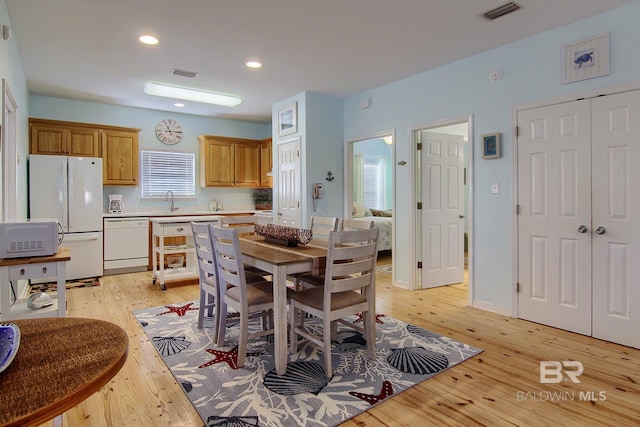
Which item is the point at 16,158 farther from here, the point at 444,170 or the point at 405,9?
the point at 444,170

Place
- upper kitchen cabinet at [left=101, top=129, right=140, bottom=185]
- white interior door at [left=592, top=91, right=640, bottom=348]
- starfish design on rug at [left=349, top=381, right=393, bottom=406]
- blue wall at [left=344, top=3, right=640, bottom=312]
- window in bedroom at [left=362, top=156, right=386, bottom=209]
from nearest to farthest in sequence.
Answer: starfish design on rug at [left=349, top=381, right=393, bottom=406], white interior door at [left=592, top=91, right=640, bottom=348], blue wall at [left=344, top=3, right=640, bottom=312], upper kitchen cabinet at [left=101, top=129, right=140, bottom=185], window in bedroom at [left=362, top=156, right=386, bottom=209]

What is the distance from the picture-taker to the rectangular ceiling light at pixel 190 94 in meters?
4.93

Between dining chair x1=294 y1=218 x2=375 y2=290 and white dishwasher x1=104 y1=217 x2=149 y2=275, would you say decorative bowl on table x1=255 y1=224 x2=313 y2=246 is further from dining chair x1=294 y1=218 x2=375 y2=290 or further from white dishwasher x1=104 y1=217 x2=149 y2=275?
white dishwasher x1=104 y1=217 x2=149 y2=275

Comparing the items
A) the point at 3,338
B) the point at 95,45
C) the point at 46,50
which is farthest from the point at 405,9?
the point at 46,50

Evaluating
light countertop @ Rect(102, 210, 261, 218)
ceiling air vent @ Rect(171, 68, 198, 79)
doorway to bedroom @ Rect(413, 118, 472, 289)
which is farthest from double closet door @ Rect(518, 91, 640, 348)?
light countertop @ Rect(102, 210, 261, 218)

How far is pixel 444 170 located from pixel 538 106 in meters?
1.52

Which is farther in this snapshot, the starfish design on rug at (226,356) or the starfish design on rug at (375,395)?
the starfish design on rug at (226,356)

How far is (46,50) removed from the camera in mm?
3707

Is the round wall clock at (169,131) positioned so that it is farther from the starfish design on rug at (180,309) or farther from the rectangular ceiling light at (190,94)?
the starfish design on rug at (180,309)

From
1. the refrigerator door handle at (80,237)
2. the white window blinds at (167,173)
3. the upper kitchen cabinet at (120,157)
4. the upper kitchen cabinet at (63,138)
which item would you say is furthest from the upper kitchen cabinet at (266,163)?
the refrigerator door handle at (80,237)

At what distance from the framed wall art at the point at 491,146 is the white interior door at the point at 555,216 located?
0.66ft

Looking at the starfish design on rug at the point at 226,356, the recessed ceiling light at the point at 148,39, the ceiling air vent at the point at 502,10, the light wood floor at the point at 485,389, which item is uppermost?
the recessed ceiling light at the point at 148,39

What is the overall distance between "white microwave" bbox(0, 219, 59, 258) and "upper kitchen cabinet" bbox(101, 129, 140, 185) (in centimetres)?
351

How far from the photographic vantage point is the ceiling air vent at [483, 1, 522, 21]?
9.28ft
